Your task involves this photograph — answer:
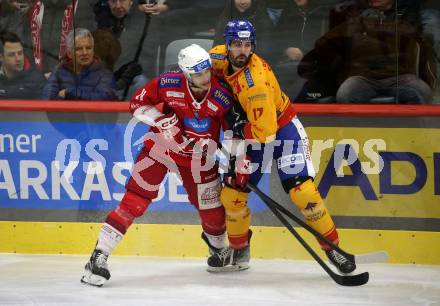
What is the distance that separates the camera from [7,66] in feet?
17.5

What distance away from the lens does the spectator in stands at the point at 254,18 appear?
5.09m

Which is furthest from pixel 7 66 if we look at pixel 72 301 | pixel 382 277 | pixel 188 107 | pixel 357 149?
pixel 382 277

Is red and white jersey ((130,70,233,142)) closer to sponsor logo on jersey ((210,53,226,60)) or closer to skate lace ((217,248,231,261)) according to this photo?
sponsor logo on jersey ((210,53,226,60))

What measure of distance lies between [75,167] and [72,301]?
3.74ft

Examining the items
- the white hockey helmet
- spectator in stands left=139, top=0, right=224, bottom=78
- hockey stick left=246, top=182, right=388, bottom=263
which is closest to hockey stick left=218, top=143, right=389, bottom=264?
hockey stick left=246, top=182, right=388, bottom=263

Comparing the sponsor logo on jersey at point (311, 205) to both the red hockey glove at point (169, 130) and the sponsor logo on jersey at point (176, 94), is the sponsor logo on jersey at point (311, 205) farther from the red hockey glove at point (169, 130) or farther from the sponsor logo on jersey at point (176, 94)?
the sponsor logo on jersey at point (176, 94)

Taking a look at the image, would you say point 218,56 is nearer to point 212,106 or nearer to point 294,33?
point 212,106

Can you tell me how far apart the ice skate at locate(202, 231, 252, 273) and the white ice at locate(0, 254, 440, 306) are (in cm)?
5

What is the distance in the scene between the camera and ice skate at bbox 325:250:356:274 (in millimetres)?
4625

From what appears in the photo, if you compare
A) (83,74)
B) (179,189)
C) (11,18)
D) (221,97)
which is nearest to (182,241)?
(179,189)

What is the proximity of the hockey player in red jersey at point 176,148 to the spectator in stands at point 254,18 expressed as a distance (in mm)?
601

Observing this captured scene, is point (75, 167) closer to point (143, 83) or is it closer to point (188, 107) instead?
point (143, 83)

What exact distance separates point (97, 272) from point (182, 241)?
2.54 ft

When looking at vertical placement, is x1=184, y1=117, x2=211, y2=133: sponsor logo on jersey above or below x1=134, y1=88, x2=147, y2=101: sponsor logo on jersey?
below
